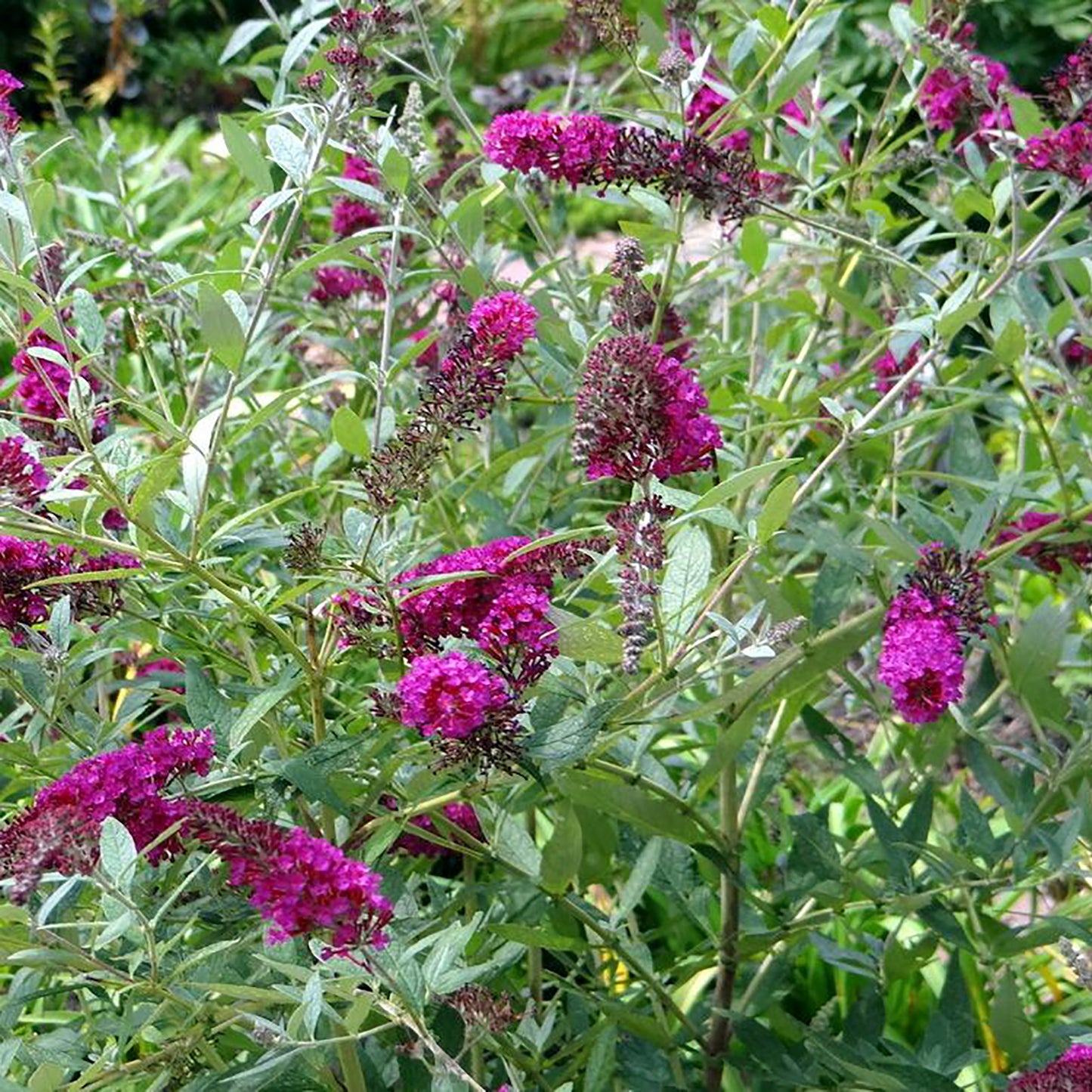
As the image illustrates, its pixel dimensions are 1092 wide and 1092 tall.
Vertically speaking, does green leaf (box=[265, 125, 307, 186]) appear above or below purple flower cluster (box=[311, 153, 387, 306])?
above

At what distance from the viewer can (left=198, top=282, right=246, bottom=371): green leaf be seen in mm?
1355

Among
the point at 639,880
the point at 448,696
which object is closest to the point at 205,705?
the point at 448,696

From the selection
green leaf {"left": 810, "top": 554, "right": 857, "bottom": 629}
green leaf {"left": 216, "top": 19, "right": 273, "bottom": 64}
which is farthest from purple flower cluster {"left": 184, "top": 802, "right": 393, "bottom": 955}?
green leaf {"left": 216, "top": 19, "right": 273, "bottom": 64}

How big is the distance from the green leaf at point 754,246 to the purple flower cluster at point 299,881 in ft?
3.61

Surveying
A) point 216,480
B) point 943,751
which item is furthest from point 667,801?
point 216,480

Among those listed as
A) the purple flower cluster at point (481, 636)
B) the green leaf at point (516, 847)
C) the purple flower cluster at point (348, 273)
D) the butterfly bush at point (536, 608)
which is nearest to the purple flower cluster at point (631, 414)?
the butterfly bush at point (536, 608)

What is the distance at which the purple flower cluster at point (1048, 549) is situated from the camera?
2.02 metres

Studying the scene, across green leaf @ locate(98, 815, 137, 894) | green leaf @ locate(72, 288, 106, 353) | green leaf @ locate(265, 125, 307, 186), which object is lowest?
green leaf @ locate(98, 815, 137, 894)

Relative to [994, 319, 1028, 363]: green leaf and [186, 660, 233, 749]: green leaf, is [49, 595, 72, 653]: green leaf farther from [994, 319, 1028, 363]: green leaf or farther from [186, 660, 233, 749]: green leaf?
[994, 319, 1028, 363]: green leaf

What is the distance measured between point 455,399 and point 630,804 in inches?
22.1

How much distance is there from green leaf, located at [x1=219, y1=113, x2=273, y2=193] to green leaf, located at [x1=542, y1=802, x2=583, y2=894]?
0.71 meters

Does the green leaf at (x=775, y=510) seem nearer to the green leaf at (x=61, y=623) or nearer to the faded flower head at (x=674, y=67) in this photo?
the faded flower head at (x=674, y=67)

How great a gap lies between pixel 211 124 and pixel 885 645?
290 inches

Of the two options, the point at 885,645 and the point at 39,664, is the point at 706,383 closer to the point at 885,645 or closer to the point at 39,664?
the point at 885,645
